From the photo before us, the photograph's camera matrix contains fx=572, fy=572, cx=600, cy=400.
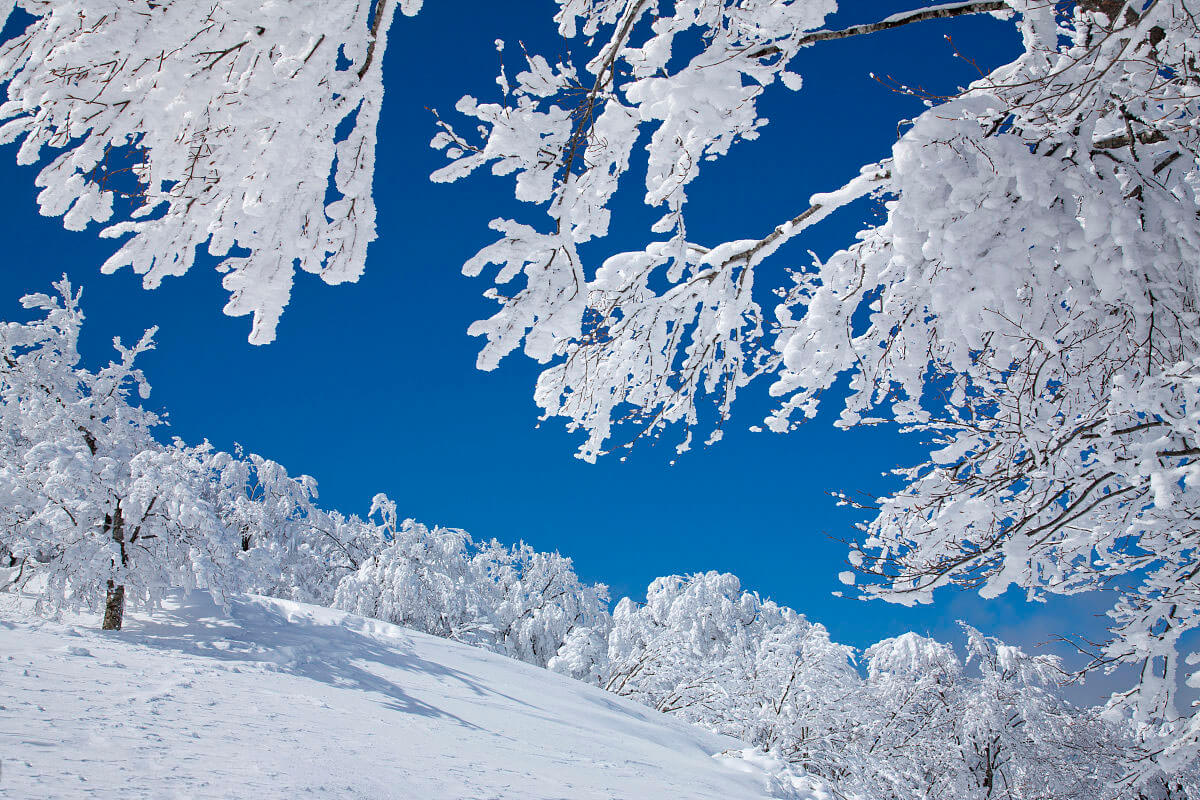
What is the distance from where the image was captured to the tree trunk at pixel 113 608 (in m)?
8.34

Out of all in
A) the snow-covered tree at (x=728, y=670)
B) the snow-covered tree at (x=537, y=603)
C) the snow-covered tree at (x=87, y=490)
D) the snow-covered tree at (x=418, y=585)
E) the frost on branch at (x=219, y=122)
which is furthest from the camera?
the snow-covered tree at (x=537, y=603)

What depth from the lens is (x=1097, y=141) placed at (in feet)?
8.57

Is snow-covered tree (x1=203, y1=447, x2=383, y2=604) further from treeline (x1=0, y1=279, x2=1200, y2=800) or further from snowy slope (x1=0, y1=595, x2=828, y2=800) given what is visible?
snowy slope (x1=0, y1=595, x2=828, y2=800)

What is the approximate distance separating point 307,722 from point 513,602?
683 inches

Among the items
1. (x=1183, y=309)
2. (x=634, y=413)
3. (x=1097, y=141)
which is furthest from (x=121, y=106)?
(x=1183, y=309)

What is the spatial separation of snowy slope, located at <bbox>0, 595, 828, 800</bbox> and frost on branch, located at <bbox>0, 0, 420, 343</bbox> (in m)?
2.77

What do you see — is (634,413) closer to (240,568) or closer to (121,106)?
(121,106)

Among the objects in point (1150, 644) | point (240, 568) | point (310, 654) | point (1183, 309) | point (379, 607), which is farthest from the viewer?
point (379, 607)

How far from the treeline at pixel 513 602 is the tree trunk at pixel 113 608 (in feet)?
0.10

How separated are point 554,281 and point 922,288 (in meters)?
1.86

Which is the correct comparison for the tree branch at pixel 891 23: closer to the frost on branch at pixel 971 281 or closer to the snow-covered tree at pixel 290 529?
the frost on branch at pixel 971 281

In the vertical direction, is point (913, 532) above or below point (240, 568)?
above

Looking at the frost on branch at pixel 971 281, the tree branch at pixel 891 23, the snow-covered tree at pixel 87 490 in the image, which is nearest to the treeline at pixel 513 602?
the snow-covered tree at pixel 87 490

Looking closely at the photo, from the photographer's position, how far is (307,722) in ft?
16.3
